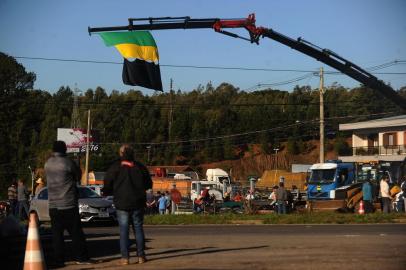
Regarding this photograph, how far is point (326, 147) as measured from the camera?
86.3 m

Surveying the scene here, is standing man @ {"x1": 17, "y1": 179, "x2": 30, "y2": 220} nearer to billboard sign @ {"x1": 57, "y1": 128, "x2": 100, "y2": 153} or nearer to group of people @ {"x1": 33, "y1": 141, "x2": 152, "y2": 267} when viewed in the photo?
Answer: group of people @ {"x1": 33, "y1": 141, "x2": 152, "y2": 267}

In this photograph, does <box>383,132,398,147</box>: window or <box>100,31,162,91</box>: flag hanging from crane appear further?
<box>383,132,398,147</box>: window

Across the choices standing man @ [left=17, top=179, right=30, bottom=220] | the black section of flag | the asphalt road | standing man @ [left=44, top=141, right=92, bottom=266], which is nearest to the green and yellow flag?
the black section of flag

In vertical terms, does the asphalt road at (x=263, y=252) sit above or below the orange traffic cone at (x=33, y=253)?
below

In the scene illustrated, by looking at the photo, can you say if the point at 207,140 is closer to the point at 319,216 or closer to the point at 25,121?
the point at 25,121

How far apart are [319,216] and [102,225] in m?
7.51

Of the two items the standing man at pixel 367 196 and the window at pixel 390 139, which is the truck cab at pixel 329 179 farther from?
the window at pixel 390 139

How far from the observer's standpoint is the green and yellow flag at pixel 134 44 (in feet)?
85.3

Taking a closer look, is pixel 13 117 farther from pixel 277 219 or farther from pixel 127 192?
pixel 127 192

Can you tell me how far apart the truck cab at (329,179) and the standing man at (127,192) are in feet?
94.8

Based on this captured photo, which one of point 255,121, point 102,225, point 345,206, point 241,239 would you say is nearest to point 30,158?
point 255,121

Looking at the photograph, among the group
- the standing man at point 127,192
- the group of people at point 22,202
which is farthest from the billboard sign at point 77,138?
the standing man at point 127,192

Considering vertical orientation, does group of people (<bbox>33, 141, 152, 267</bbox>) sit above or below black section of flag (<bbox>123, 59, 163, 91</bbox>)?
below

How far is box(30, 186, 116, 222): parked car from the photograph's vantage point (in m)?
22.9
